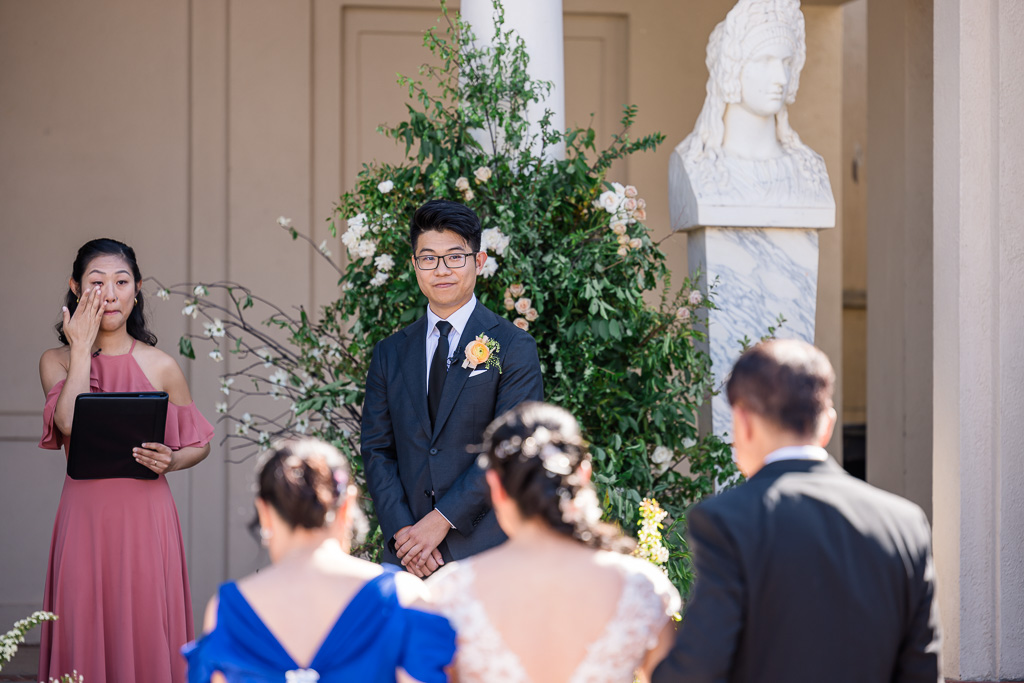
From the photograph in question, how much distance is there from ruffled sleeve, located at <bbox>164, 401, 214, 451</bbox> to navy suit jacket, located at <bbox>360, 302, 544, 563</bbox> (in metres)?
0.70

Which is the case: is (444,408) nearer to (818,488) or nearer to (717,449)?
(717,449)

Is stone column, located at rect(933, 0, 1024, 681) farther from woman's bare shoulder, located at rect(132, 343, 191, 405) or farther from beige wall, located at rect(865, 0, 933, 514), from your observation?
woman's bare shoulder, located at rect(132, 343, 191, 405)

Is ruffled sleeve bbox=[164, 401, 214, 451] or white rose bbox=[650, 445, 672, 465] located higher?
ruffled sleeve bbox=[164, 401, 214, 451]

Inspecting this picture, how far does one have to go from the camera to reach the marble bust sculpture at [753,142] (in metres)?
4.38

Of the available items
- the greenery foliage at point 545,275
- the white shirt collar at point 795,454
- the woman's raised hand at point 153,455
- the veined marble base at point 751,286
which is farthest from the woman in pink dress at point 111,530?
the white shirt collar at point 795,454

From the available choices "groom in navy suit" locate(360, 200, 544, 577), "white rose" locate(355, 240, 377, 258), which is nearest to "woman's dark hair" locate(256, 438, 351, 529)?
"groom in navy suit" locate(360, 200, 544, 577)

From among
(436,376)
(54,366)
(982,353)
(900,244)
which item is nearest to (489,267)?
(436,376)

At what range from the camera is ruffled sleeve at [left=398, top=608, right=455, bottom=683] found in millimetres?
1958

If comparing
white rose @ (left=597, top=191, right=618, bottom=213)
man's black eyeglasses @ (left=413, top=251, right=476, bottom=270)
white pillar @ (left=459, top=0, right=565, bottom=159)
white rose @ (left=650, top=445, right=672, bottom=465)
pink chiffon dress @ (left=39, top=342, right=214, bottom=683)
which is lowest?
pink chiffon dress @ (left=39, top=342, right=214, bottom=683)

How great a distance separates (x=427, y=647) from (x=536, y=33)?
3163 mm

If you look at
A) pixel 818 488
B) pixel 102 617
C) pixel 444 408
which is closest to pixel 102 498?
pixel 102 617

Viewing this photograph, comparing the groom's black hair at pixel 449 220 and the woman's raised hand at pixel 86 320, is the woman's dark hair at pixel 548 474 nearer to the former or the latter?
the groom's black hair at pixel 449 220

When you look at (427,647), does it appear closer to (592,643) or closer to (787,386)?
(592,643)

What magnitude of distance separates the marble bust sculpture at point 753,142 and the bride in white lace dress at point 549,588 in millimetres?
2692
